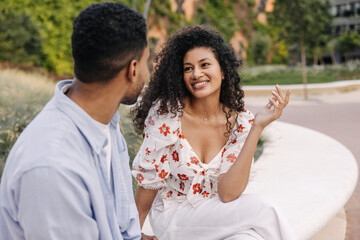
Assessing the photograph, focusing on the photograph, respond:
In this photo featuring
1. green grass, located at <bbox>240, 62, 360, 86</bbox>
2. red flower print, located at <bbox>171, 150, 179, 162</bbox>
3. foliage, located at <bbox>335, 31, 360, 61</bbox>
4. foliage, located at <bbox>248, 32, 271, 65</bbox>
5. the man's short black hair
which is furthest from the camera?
foliage, located at <bbox>335, 31, 360, 61</bbox>

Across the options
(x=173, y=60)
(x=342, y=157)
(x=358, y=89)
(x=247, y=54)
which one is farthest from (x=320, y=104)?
(x=247, y=54)

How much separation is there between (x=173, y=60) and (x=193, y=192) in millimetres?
813

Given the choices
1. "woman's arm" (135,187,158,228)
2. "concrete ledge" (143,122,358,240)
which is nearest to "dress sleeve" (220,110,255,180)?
"woman's arm" (135,187,158,228)

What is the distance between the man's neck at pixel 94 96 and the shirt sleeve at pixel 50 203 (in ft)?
0.97

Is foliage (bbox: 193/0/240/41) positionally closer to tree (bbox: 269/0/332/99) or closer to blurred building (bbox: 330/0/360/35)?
tree (bbox: 269/0/332/99)

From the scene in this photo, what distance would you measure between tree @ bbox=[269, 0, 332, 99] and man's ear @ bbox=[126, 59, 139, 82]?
11948 mm

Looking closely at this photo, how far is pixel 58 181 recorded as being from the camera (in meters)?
1.03

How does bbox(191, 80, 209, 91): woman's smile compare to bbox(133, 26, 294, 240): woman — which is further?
bbox(191, 80, 209, 91): woman's smile

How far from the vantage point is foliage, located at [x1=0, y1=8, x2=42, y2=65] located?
14.2m

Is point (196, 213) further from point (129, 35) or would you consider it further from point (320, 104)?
point (320, 104)

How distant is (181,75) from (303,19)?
11254 mm

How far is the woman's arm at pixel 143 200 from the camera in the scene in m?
2.16

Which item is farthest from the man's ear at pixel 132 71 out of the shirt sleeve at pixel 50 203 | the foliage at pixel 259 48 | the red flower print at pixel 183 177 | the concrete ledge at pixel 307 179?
the foliage at pixel 259 48

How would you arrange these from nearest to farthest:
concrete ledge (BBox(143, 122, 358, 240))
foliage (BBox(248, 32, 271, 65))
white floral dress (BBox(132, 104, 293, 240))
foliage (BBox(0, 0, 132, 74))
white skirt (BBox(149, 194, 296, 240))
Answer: white skirt (BBox(149, 194, 296, 240))
white floral dress (BBox(132, 104, 293, 240))
concrete ledge (BBox(143, 122, 358, 240))
foliage (BBox(0, 0, 132, 74))
foliage (BBox(248, 32, 271, 65))
